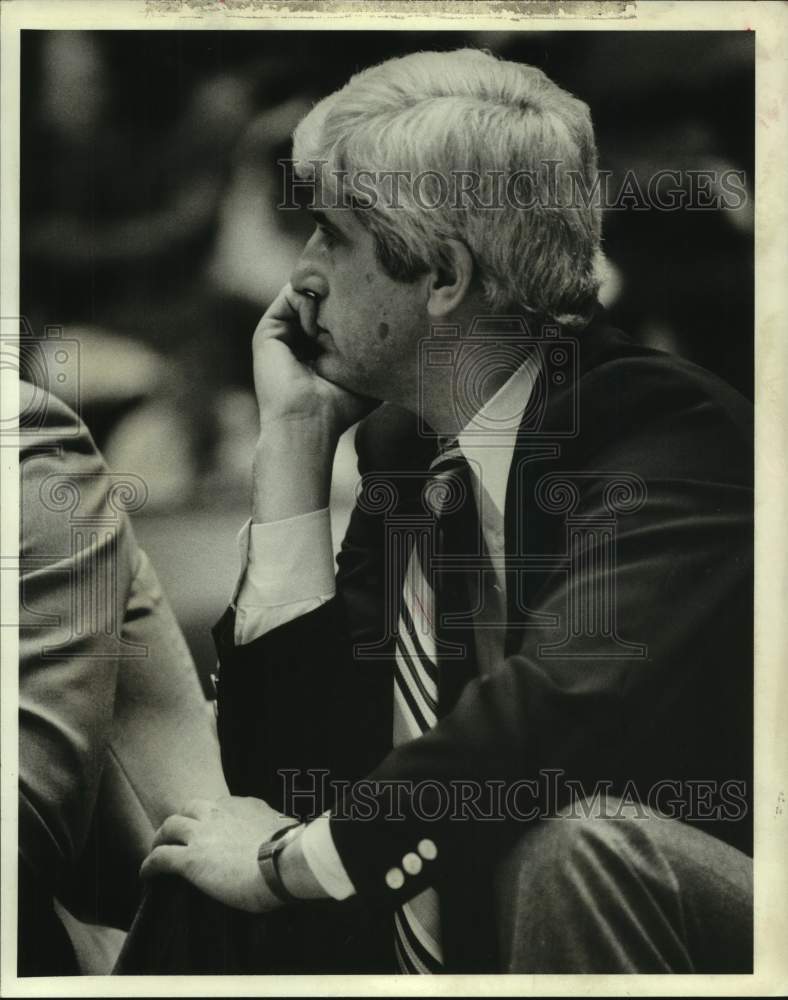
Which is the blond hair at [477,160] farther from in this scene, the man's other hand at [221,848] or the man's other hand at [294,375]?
the man's other hand at [221,848]

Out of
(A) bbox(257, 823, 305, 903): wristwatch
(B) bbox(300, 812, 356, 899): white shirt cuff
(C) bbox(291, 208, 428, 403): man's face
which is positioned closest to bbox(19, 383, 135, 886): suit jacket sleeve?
(A) bbox(257, 823, 305, 903): wristwatch

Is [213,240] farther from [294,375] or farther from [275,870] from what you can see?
[275,870]

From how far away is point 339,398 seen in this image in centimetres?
315

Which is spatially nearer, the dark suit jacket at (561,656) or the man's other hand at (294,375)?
the dark suit jacket at (561,656)

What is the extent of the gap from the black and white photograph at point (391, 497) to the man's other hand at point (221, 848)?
11mm

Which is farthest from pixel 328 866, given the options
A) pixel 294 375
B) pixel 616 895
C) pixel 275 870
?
pixel 294 375

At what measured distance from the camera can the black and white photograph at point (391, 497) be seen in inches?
120

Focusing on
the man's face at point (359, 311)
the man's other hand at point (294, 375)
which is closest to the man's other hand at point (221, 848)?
the man's other hand at point (294, 375)

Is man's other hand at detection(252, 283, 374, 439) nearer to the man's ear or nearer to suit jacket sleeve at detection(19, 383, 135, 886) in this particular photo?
the man's ear

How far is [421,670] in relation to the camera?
307 cm

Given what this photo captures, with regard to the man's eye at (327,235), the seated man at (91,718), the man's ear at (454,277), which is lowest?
the seated man at (91,718)

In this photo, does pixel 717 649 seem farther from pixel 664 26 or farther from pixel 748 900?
pixel 664 26

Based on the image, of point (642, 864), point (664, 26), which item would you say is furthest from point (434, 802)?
point (664, 26)

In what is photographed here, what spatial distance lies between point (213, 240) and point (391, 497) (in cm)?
89
